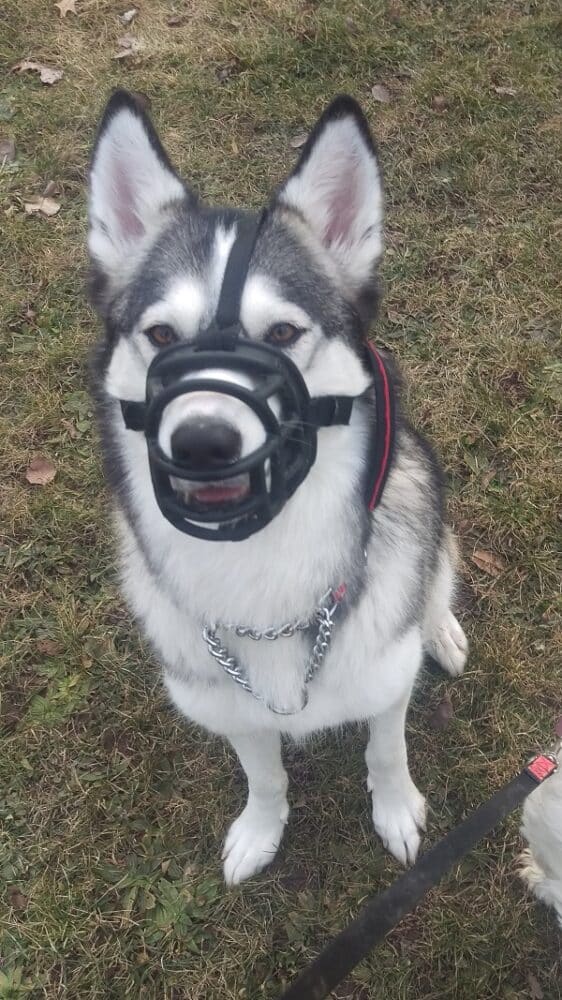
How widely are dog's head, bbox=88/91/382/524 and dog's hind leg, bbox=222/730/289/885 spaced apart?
1361mm

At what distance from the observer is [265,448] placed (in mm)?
1487

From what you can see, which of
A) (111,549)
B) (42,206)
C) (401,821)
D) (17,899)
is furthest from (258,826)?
(42,206)

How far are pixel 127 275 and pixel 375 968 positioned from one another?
240 cm

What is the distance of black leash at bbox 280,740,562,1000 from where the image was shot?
167 cm

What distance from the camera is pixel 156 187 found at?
A: 1960 millimetres

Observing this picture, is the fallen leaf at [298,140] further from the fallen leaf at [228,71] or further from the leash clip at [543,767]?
the leash clip at [543,767]

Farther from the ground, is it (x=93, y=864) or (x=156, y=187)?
(x=156, y=187)

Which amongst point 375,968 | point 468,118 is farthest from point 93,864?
point 468,118

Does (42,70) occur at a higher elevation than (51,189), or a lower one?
higher

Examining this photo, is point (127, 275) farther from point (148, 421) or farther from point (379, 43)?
point (379, 43)

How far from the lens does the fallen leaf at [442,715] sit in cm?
303

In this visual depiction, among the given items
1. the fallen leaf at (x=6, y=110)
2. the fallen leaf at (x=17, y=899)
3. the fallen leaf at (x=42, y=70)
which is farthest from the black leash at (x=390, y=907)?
the fallen leaf at (x=42, y=70)

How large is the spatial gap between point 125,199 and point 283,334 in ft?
2.16

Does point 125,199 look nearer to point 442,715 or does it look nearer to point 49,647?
point 49,647
